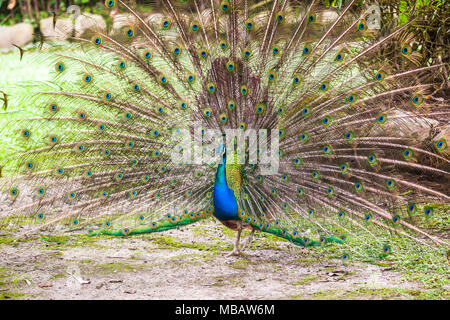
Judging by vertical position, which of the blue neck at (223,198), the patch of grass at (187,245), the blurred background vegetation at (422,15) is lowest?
the patch of grass at (187,245)

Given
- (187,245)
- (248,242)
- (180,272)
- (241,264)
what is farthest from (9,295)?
(248,242)

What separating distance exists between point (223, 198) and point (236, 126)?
58 centimetres

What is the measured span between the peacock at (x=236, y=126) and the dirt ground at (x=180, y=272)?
1.06ft

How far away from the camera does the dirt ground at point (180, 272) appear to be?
3480 millimetres

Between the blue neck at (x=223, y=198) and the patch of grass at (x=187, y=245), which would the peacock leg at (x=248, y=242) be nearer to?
the patch of grass at (x=187, y=245)

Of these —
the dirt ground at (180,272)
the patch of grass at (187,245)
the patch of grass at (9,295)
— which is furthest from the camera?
the patch of grass at (187,245)

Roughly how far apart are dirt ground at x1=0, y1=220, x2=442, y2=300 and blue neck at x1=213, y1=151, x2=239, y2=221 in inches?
19.6

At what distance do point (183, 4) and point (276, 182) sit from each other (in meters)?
1.58

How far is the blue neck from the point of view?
12.4 ft

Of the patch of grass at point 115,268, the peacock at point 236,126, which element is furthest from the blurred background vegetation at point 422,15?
the patch of grass at point 115,268

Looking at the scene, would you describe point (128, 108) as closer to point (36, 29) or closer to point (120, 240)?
point (120, 240)

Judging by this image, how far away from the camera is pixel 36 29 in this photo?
13.4 metres

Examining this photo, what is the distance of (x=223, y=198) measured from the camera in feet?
12.4

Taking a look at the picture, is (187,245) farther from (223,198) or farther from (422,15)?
(422,15)
